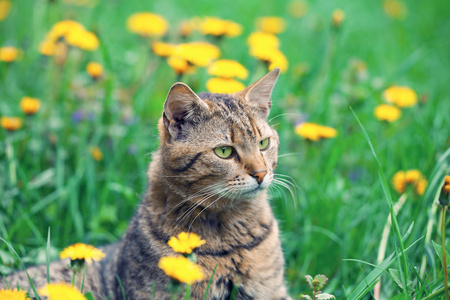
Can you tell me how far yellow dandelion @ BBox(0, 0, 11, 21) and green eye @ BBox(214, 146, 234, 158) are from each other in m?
3.80

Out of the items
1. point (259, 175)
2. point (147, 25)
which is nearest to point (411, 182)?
point (259, 175)

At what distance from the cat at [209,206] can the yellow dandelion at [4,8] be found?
3434 millimetres

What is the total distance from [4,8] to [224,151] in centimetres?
391

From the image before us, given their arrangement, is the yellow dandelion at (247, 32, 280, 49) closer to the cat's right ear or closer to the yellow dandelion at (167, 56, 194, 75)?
the yellow dandelion at (167, 56, 194, 75)

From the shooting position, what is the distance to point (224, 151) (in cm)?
213

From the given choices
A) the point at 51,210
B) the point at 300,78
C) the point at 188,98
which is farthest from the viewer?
the point at 300,78

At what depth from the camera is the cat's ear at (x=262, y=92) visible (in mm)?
2389

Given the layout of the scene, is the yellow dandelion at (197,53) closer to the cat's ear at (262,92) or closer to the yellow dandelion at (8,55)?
the cat's ear at (262,92)

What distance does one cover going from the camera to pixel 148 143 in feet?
11.1

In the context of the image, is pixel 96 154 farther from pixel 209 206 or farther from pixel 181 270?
pixel 181 270

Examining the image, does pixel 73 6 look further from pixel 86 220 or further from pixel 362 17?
pixel 362 17

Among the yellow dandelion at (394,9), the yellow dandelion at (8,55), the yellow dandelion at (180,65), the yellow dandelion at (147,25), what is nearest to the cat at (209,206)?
the yellow dandelion at (180,65)

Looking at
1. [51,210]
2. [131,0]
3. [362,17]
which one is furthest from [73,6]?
[362,17]

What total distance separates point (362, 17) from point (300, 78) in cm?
277
